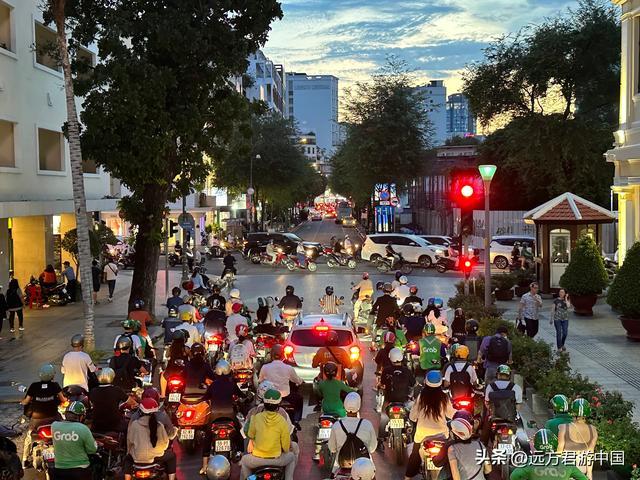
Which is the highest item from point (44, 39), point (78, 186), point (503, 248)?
point (44, 39)

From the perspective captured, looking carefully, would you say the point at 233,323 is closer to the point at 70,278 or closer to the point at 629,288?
the point at 629,288

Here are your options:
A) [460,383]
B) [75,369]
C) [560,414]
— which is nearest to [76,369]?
[75,369]

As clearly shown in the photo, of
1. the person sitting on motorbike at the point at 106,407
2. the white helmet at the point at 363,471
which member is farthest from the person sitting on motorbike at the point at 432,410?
the person sitting on motorbike at the point at 106,407

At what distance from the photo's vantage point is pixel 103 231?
33.3m

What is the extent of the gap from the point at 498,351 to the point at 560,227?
17.6 m

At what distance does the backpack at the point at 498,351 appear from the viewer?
11883 millimetres

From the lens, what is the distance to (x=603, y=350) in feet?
60.8

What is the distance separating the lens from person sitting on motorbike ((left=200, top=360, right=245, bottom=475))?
31.8 ft

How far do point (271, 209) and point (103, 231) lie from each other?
55.9m

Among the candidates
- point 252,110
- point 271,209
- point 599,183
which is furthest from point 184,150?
point 271,209

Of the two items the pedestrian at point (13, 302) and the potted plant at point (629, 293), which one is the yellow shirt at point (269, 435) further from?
the pedestrian at point (13, 302)

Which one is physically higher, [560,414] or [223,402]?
[560,414]

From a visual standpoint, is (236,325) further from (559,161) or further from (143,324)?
(559,161)

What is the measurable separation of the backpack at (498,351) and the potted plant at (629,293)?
27.4 ft
